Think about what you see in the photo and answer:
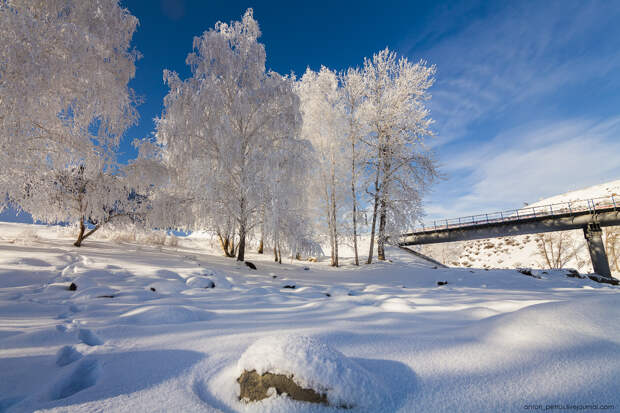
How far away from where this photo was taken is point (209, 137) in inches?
315

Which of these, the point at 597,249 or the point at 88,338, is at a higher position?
the point at 597,249

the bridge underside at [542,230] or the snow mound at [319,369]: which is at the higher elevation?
the bridge underside at [542,230]

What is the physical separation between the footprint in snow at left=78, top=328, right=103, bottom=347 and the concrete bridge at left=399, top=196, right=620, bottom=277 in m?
13.3

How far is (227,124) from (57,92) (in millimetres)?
3731

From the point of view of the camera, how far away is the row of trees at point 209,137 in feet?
15.4

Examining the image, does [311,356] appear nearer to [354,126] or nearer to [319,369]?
[319,369]

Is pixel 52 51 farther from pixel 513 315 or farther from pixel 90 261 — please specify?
pixel 513 315

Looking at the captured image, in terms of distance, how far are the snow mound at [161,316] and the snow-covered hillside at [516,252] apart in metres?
29.0

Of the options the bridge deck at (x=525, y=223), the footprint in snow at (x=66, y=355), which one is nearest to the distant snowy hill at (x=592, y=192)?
the bridge deck at (x=525, y=223)

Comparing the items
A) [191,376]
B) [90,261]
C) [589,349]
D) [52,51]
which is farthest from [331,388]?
[52,51]

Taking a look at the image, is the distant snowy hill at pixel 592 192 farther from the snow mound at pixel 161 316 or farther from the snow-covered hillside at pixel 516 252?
the snow mound at pixel 161 316

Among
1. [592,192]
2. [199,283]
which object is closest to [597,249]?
[199,283]

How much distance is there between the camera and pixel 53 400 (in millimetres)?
1099

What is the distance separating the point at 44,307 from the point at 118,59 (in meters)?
5.88
